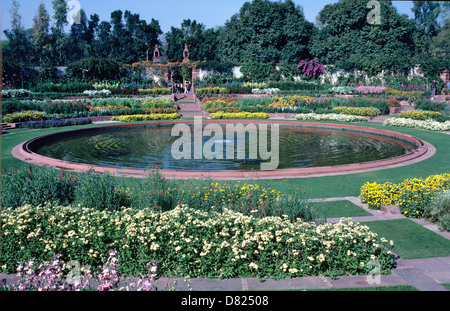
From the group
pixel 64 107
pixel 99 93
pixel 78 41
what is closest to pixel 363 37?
pixel 99 93

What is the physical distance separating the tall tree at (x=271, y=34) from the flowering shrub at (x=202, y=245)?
3810cm

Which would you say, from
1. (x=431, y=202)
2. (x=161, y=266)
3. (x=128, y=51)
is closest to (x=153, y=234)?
(x=161, y=266)

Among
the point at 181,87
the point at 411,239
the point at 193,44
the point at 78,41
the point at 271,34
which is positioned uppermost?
the point at 78,41

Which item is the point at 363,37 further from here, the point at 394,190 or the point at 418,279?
the point at 418,279

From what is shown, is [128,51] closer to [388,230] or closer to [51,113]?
[51,113]

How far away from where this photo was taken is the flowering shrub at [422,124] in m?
15.6

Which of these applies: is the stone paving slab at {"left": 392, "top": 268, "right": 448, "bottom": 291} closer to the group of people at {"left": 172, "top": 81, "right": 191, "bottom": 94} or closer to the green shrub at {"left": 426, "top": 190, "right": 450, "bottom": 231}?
the green shrub at {"left": 426, "top": 190, "right": 450, "bottom": 231}

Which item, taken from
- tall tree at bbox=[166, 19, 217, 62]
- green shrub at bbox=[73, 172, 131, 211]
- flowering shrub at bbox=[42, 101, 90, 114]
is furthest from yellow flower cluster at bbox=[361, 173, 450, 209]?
tall tree at bbox=[166, 19, 217, 62]

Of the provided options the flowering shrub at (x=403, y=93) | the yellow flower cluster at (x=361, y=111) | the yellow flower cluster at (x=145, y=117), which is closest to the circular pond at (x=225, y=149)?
the yellow flower cluster at (x=145, y=117)

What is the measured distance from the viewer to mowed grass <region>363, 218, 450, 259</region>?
448cm

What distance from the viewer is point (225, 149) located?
12.3 meters

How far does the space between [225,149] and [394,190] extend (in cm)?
672

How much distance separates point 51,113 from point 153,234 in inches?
751

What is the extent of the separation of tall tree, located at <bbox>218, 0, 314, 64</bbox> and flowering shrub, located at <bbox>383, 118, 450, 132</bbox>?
24451 mm
